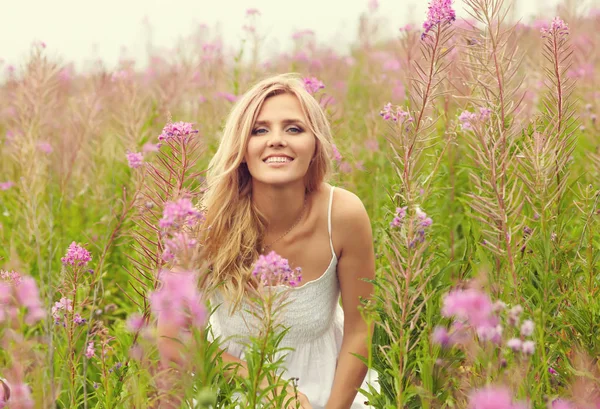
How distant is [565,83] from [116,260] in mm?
2998

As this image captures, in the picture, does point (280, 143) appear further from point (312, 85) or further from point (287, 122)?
point (312, 85)

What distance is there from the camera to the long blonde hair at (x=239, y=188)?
2729mm

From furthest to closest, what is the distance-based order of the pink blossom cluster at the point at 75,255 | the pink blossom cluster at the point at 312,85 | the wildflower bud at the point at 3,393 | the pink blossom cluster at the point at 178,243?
1. the pink blossom cluster at the point at 312,85
2. the pink blossom cluster at the point at 75,255
3. the wildflower bud at the point at 3,393
4. the pink blossom cluster at the point at 178,243

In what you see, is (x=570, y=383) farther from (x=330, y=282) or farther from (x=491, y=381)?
(x=330, y=282)

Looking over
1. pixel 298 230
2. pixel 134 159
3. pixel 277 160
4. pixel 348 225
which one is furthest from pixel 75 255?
pixel 134 159

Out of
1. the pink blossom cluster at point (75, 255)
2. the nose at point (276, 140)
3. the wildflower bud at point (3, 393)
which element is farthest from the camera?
the nose at point (276, 140)

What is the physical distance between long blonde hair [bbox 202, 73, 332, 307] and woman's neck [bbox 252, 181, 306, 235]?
39mm

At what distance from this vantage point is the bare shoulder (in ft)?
9.25

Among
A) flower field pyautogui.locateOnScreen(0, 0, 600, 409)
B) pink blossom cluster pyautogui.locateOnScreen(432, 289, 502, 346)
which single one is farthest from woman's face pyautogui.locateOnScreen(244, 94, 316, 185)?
pink blossom cluster pyautogui.locateOnScreen(432, 289, 502, 346)

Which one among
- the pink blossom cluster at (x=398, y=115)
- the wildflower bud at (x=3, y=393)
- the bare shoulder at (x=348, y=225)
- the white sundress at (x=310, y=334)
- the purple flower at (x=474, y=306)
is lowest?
the white sundress at (x=310, y=334)

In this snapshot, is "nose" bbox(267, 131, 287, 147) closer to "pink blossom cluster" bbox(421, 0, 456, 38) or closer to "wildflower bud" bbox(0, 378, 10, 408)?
"pink blossom cluster" bbox(421, 0, 456, 38)

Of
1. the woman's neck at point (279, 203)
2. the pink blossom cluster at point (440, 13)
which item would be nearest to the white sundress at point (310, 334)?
the woman's neck at point (279, 203)

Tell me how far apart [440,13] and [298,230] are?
1244mm

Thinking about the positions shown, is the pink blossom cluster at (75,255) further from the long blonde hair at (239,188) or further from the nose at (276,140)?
the nose at (276,140)
